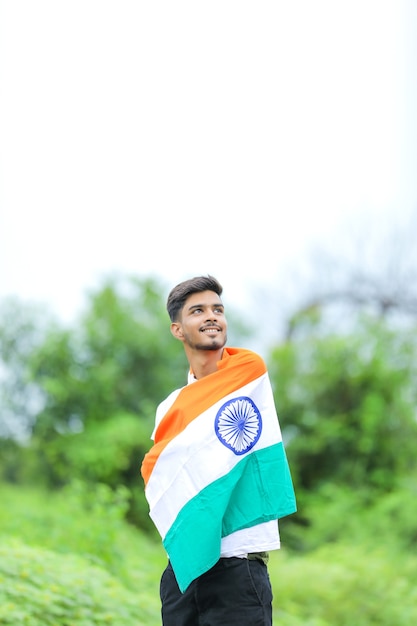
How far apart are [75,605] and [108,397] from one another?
8276 mm

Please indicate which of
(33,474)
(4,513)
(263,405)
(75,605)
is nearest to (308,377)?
(33,474)

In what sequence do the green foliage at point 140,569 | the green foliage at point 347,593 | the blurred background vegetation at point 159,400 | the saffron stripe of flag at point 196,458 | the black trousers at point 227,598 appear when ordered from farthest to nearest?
the blurred background vegetation at point 159,400 → the green foliage at point 347,593 → the green foliage at point 140,569 → the saffron stripe of flag at point 196,458 → the black trousers at point 227,598

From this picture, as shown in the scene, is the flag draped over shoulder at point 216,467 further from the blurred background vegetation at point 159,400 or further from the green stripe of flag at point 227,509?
the blurred background vegetation at point 159,400

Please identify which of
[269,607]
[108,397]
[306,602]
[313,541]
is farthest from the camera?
[108,397]

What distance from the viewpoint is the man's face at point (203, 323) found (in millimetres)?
2518

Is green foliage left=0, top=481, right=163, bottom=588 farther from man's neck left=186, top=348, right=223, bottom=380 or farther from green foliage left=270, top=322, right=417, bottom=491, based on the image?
green foliage left=270, top=322, right=417, bottom=491

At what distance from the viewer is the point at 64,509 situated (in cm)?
776

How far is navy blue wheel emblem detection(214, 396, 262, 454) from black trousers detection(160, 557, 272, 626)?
1.12 ft

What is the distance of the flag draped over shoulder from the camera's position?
232 cm

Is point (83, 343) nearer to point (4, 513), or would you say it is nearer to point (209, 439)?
point (4, 513)

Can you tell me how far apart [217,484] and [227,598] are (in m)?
0.33

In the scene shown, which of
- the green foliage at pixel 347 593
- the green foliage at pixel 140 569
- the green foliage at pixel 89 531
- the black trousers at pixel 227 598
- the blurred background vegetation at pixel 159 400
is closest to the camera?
the black trousers at pixel 227 598

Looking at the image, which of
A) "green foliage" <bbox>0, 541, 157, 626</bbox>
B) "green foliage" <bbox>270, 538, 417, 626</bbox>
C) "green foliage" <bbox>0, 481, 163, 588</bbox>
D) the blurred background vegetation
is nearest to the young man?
"green foliage" <bbox>0, 541, 157, 626</bbox>

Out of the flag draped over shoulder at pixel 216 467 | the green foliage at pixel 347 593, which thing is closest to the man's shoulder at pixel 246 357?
the flag draped over shoulder at pixel 216 467
